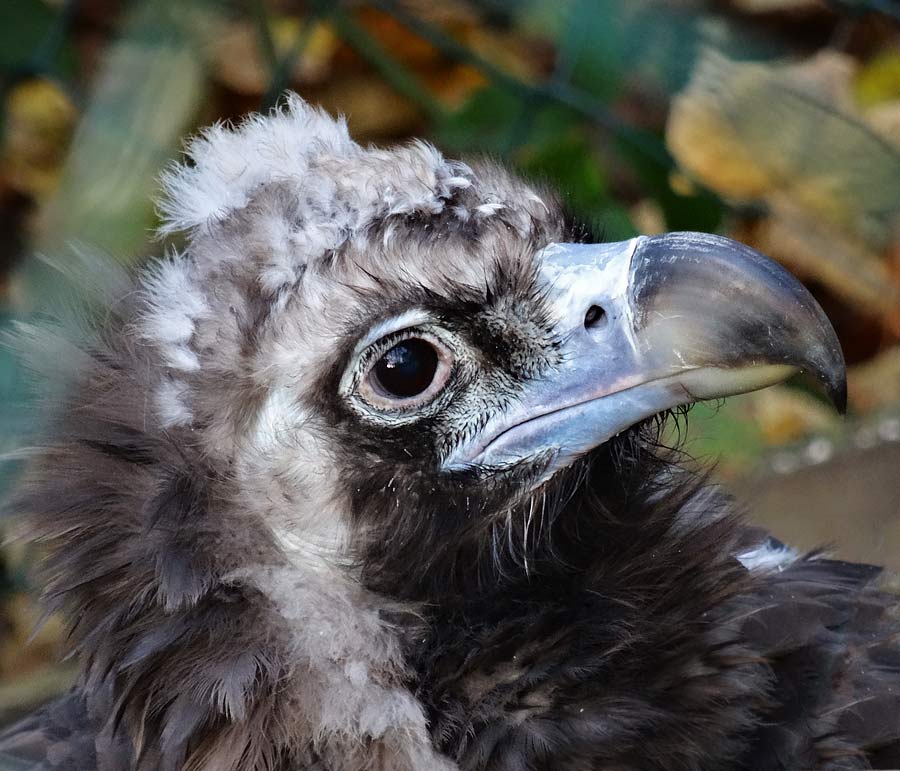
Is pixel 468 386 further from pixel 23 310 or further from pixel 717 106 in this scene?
pixel 717 106

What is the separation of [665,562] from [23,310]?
3.21 feet

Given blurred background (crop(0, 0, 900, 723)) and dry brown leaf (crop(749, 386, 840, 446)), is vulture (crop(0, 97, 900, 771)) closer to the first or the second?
blurred background (crop(0, 0, 900, 723))

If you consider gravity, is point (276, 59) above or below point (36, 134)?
above

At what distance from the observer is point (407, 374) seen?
1675 mm

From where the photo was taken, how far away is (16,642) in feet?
11.6

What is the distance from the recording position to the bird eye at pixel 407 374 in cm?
168

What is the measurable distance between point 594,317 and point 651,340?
0.36 ft

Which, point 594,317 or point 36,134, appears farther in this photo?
point 36,134

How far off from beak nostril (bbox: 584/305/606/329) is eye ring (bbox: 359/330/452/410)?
0.58 feet

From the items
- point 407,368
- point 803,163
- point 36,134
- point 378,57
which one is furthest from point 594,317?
point 36,134

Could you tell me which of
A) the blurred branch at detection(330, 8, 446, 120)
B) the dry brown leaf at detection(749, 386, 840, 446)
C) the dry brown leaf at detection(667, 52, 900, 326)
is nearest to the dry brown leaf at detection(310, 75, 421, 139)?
the blurred branch at detection(330, 8, 446, 120)

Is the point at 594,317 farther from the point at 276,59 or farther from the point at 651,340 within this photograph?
the point at 276,59

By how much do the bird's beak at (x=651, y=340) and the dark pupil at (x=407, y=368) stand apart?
0.33ft

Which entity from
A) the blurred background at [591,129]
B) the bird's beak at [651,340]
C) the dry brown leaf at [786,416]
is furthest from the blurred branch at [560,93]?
the bird's beak at [651,340]
